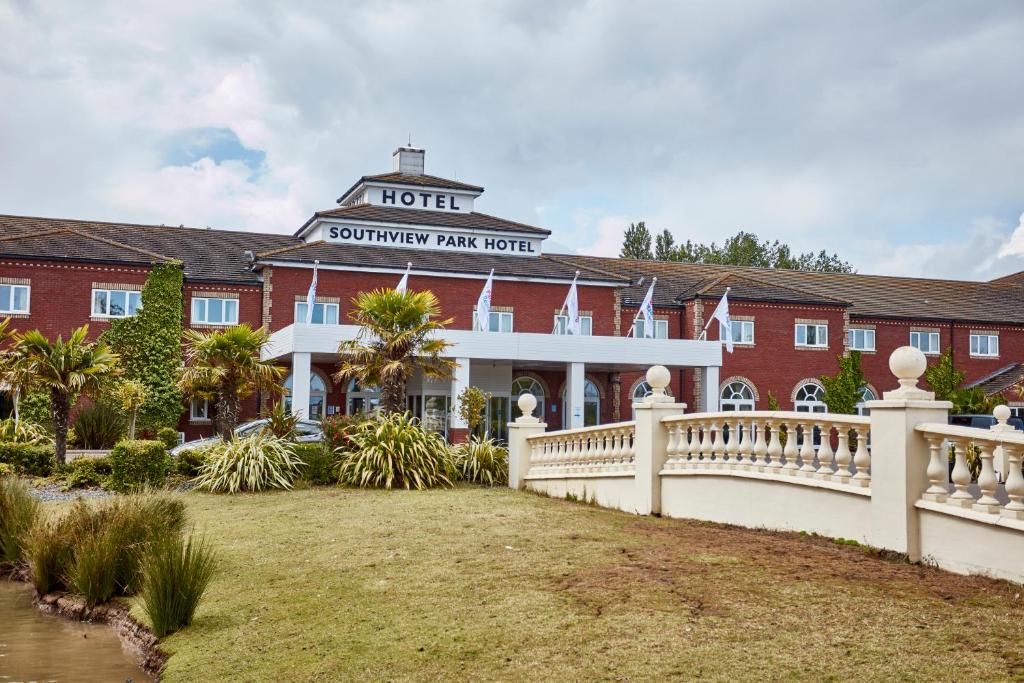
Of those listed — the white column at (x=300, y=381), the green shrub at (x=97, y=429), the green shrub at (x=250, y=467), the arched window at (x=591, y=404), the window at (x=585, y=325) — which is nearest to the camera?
the green shrub at (x=250, y=467)

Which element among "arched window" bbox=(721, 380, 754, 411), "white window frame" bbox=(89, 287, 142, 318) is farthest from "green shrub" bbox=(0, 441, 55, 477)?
"arched window" bbox=(721, 380, 754, 411)

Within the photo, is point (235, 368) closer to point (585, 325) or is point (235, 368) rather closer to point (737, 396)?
point (585, 325)

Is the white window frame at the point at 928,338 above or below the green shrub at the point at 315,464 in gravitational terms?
above

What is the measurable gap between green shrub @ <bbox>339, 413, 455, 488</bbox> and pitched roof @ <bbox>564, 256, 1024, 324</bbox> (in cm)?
2208

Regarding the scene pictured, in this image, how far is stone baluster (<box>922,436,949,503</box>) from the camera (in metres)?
8.52

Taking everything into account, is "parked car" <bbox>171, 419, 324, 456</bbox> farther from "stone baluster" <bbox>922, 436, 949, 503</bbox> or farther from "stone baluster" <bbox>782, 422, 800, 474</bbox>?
"stone baluster" <bbox>922, 436, 949, 503</bbox>

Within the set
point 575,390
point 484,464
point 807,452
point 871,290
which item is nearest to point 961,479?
point 807,452

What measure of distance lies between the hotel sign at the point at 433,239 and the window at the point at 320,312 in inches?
127

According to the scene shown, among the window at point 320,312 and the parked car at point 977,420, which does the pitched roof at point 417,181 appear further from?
A: the parked car at point 977,420

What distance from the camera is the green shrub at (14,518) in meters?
11.1

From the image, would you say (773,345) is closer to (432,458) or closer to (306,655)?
(432,458)

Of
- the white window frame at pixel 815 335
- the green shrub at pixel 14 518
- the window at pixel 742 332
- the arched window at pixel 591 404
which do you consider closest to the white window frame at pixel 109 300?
the arched window at pixel 591 404

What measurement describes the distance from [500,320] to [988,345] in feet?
76.7

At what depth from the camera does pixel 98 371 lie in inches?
795
